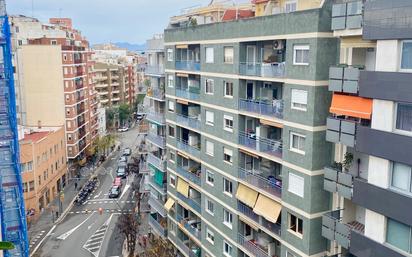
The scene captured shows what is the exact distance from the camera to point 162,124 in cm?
4272

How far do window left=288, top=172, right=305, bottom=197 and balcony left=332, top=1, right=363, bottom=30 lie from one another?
7647 millimetres

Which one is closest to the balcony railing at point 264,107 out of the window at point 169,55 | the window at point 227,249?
the window at point 227,249

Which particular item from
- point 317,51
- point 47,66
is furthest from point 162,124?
point 47,66

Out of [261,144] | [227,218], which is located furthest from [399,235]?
[227,218]

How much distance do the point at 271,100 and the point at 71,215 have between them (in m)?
40.6

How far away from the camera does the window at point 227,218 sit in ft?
97.4

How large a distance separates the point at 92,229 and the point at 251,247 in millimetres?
30264

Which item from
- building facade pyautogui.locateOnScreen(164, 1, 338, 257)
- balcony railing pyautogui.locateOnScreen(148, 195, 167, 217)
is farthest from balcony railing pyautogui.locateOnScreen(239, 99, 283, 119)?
balcony railing pyautogui.locateOnScreen(148, 195, 167, 217)

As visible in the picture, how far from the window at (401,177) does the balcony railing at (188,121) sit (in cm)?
1815

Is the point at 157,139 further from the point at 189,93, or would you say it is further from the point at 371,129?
the point at 371,129

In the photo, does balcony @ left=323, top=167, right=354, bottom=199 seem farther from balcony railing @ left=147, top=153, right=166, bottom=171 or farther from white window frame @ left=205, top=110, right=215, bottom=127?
balcony railing @ left=147, top=153, right=166, bottom=171

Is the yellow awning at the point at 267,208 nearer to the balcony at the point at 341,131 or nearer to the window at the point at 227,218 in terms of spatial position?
the window at the point at 227,218

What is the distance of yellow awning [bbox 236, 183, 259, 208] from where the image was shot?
26.4 metres

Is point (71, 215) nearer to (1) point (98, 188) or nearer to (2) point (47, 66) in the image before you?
(1) point (98, 188)
